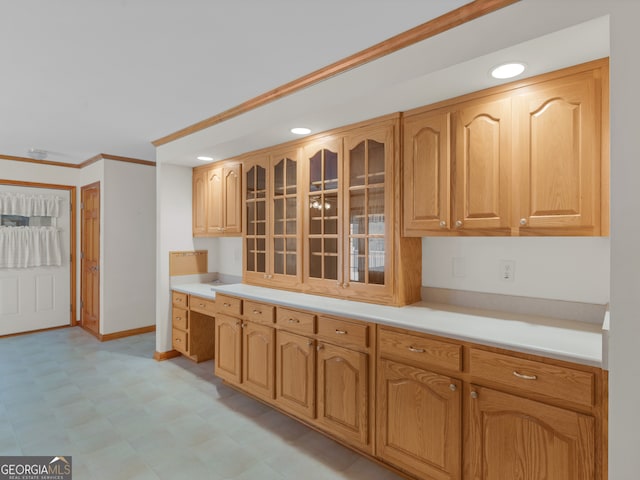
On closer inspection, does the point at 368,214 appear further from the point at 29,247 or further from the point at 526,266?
the point at 29,247

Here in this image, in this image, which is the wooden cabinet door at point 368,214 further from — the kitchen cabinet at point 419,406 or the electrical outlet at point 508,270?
the electrical outlet at point 508,270

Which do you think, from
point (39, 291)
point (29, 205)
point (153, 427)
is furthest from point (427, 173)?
point (39, 291)

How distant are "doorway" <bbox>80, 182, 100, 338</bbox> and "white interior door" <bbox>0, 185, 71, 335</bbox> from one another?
0.21 metres

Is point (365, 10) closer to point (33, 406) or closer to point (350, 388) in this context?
point (350, 388)

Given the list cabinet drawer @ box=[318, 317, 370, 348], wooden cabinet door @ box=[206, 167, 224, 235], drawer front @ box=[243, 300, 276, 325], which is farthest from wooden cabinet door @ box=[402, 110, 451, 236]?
wooden cabinet door @ box=[206, 167, 224, 235]

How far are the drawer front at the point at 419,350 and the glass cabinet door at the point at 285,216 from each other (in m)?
1.13

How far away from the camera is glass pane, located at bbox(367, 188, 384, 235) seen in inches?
95.7

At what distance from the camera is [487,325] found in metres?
1.90

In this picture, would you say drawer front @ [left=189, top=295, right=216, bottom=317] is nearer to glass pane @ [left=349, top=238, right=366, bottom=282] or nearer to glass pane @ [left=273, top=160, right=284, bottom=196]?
glass pane @ [left=273, top=160, right=284, bottom=196]

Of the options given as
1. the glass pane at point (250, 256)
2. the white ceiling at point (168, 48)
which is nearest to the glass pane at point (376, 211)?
the white ceiling at point (168, 48)

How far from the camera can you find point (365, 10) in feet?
5.46

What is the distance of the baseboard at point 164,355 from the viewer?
3.96 meters

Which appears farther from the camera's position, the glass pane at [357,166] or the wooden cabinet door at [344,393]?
the glass pane at [357,166]

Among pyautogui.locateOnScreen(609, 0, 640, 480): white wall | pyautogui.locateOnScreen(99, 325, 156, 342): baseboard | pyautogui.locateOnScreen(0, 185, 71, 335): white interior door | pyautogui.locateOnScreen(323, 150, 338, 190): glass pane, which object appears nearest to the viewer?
pyautogui.locateOnScreen(609, 0, 640, 480): white wall
